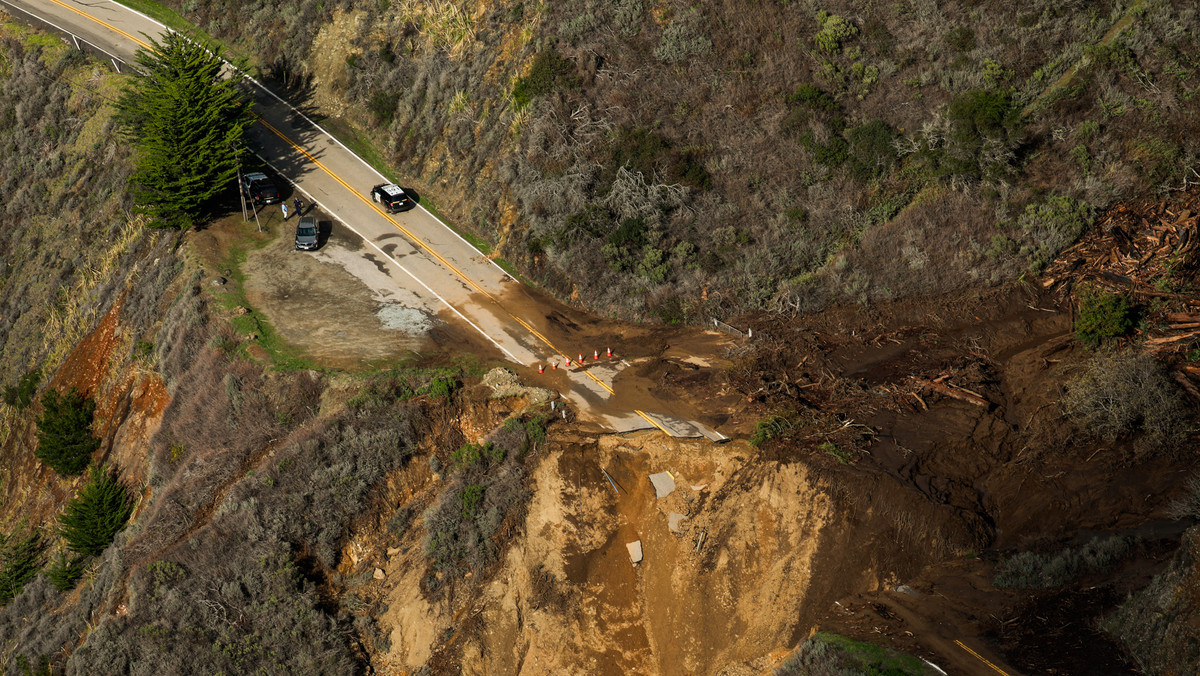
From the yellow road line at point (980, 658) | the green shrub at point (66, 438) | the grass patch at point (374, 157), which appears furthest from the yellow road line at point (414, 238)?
the green shrub at point (66, 438)

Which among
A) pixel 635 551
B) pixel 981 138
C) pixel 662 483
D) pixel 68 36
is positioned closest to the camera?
pixel 635 551

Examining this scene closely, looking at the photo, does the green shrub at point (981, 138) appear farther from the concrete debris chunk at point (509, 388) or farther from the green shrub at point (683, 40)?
the concrete debris chunk at point (509, 388)

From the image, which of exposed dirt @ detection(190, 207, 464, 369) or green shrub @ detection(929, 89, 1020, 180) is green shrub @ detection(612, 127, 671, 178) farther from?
green shrub @ detection(929, 89, 1020, 180)

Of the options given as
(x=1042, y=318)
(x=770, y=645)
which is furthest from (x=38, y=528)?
(x=1042, y=318)

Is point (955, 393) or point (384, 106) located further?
point (384, 106)

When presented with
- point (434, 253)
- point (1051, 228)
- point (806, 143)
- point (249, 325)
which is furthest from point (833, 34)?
point (249, 325)

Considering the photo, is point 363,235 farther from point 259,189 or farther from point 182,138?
point 182,138
